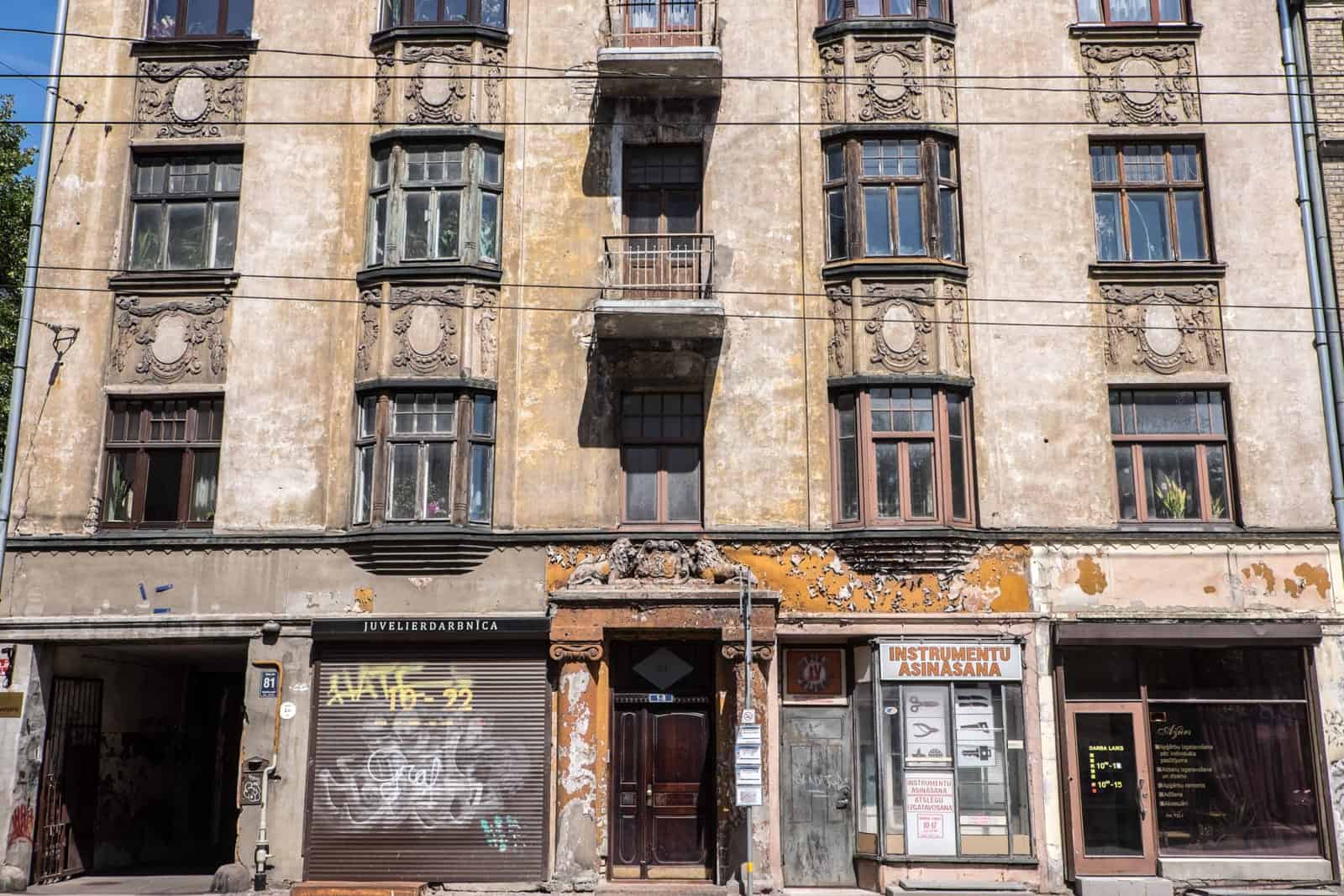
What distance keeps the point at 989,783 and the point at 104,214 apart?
15.2 metres

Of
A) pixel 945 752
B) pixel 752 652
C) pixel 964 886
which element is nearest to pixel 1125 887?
pixel 964 886

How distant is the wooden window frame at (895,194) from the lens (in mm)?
16953

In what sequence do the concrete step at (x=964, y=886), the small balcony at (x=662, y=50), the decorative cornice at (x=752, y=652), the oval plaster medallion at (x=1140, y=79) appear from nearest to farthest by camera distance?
1. the concrete step at (x=964, y=886)
2. the decorative cornice at (x=752, y=652)
3. the small balcony at (x=662, y=50)
4. the oval plaster medallion at (x=1140, y=79)

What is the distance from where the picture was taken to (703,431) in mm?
16797

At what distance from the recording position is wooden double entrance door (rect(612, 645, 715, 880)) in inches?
626

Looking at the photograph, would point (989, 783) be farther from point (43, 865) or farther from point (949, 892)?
point (43, 865)

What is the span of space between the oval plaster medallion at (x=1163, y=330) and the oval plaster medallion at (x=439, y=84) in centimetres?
1078

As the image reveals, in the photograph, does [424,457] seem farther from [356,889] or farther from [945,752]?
[945,752]

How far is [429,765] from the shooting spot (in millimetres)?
15938

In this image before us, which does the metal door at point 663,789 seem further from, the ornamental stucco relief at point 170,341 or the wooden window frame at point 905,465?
the ornamental stucco relief at point 170,341

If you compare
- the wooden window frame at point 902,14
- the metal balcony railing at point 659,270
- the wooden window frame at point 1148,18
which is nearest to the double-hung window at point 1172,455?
the wooden window frame at point 1148,18

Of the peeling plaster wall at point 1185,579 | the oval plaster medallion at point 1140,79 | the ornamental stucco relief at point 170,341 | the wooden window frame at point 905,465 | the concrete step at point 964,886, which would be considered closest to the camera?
the concrete step at point 964,886

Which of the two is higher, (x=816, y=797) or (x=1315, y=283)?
(x=1315, y=283)

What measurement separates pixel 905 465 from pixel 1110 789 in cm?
510
